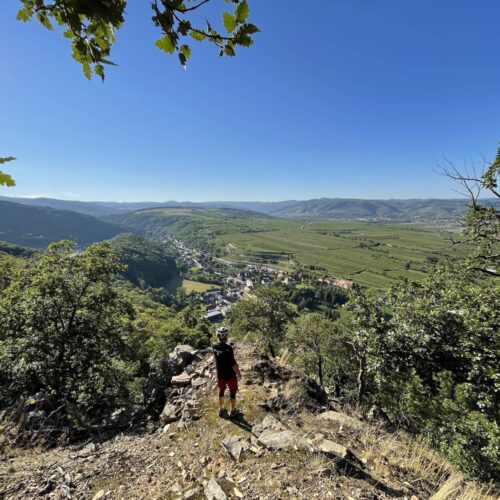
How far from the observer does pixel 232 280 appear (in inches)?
5428

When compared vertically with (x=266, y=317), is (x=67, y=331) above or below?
above

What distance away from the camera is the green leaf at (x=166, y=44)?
217 cm

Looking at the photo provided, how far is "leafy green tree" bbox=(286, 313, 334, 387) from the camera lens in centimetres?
2234

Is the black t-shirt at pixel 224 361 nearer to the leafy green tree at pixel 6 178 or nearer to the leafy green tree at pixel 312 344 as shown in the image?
the leafy green tree at pixel 6 178

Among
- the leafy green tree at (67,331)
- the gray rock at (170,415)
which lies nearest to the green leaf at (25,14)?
the gray rock at (170,415)

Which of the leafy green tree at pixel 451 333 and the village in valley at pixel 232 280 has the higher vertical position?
the leafy green tree at pixel 451 333

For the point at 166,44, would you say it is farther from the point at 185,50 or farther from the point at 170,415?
the point at 170,415

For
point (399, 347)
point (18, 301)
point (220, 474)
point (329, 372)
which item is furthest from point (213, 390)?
point (329, 372)

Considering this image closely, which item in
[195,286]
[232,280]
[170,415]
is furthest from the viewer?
[232,280]

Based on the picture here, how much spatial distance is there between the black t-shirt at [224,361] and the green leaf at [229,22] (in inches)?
264

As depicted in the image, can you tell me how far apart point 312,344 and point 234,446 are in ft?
62.8

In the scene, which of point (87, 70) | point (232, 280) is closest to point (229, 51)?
point (87, 70)

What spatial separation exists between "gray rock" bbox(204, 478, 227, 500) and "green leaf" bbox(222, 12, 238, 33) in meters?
6.22

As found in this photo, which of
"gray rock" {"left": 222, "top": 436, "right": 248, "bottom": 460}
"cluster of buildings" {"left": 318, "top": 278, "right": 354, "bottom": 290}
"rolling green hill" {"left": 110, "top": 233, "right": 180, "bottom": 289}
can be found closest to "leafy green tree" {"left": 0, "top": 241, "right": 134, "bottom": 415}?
"gray rock" {"left": 222, "top": 436, "right": 248, "bottom": 460}
